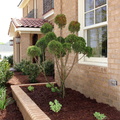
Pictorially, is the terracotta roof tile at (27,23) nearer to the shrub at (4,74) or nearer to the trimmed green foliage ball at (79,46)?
the shrub at (4,74)

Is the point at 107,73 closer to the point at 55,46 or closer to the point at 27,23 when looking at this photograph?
the point at 55,46

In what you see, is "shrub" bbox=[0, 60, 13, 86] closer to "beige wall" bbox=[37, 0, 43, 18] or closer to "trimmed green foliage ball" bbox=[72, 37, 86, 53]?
"trimmed green foliage ball" bbox=[72, 37, 86, 53]

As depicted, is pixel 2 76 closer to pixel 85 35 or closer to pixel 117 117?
pixel 85 35

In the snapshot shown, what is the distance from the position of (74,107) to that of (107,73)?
1.05 metres

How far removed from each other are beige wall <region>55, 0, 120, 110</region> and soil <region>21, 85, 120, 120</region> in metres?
0.19

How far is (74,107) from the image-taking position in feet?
15.3

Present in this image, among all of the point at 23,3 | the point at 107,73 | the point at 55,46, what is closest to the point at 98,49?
the point at 107,73

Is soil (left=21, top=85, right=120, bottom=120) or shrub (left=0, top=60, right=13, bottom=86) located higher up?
shrub (left=0, top=60, right=13, bottom=86)

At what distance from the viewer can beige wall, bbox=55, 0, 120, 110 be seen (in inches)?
172

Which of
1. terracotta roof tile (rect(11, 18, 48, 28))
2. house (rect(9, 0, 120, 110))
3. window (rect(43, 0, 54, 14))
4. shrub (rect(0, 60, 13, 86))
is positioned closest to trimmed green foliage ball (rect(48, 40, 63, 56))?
house (rect(9, 0, 120, 110))

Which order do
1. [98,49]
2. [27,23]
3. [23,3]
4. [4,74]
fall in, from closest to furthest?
[98,49] < [4,74] < [27,23] < [23,3]

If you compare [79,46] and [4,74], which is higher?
[79,46]

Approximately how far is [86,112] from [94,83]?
119 cm

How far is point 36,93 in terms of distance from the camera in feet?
20.6
